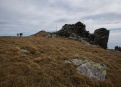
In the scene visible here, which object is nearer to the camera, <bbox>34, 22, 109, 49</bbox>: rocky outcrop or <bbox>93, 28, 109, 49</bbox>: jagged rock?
<bbox>34, 22, 109, 49</bbox>: rocky outcrop

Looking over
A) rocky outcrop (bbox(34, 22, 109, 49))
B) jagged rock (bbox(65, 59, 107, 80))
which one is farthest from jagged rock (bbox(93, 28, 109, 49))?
jagged rock (bbox(65, 59, 107, 80))

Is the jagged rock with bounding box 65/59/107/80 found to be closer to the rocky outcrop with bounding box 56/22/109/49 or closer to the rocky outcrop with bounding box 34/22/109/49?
the rocky outcrop with bounding box 34/22/109/49

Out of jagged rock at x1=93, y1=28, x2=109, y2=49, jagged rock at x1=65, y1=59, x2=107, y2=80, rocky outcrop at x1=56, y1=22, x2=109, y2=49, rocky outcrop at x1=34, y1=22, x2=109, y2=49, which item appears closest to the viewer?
jagged rock at x1=65, y1=59, x2=107, y2=80

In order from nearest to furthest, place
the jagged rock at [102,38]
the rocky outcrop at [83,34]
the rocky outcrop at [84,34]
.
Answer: the rocky outcrop at [83,34]
the jagged rock at [102,38]
the rocky outcrop at [84,34]

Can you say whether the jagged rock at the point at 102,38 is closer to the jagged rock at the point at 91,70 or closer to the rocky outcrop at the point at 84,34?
the rocky outcrop at the point at 84,34

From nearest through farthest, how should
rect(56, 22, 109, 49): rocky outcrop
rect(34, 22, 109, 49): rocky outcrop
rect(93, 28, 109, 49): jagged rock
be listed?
rect(34, 22, 109, 49): rocky outcrop
rect(93, 28, 109, 49): jagged rock
rect(56, 22, 109, 49): rocky outcrop

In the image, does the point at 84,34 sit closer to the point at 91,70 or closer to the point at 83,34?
the point at 83,34

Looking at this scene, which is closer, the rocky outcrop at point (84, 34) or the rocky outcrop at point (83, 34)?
the rocky outcrop at point (83, 34)

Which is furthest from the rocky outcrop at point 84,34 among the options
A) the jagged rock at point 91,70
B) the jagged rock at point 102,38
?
the jagged rock at point 91,70

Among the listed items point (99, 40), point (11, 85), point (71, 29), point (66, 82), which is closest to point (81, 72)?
point (66, 82)

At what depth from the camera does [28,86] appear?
29.2 ft

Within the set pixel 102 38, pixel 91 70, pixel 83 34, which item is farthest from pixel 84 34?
pixel 91 70

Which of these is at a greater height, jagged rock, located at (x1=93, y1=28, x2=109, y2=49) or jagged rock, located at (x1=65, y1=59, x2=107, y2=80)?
jagged rock, located at (x1=93, y1=28, x2=109, y2=49)

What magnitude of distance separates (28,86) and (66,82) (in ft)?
10.1
